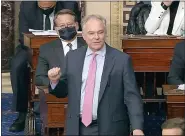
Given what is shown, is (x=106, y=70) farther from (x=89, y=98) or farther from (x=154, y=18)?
(x=154, y=18)

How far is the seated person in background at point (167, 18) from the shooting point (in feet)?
22.0

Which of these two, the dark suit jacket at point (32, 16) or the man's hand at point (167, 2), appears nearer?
the man's hand at point (167, 2)

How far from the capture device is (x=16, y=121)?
6.99m

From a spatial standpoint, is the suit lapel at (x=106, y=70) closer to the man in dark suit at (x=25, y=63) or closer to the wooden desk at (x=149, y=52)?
the wooden desk at (x=149, y=52)

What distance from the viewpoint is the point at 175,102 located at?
5.25m

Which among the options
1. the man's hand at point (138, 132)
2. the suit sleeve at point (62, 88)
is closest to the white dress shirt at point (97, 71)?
the suit sleeve at point (62, 88)

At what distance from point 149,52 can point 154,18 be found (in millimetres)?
515

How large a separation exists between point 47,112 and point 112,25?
3.47 meters

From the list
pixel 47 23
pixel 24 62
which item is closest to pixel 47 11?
pixel 47 23

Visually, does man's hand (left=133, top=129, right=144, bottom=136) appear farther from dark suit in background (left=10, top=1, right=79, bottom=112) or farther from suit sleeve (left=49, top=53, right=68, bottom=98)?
dark suit in background (left=10, top=1, right=79, bottom=112)

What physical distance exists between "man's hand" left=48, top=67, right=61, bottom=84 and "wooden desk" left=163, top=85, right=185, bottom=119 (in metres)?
1.18

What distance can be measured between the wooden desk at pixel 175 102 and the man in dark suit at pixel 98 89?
73 centimetres

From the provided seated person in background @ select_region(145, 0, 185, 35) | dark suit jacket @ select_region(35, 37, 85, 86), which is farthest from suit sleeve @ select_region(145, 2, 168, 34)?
dark suit jacket @ select_region(35, 37, 85, 86)

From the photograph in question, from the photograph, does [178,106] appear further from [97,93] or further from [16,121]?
[16,121]
